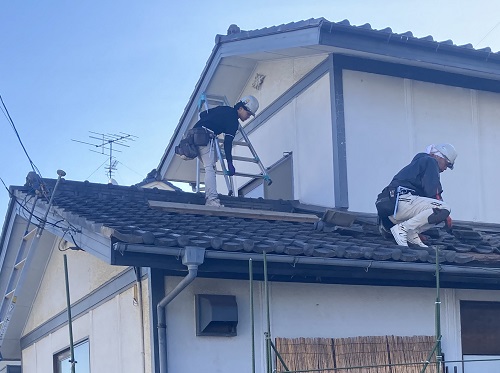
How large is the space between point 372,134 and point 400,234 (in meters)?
2.24

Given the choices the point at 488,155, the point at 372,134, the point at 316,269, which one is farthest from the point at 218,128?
the point at 488,155

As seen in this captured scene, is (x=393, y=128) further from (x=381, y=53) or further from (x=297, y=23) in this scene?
(x=297, y=23)

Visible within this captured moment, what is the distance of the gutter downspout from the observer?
658cm

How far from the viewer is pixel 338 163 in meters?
9.84

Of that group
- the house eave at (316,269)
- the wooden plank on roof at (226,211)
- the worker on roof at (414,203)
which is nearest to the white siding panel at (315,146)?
the wooden plank on roof at (226,211)

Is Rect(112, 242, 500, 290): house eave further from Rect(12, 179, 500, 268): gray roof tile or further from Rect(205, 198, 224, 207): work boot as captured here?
Rect(205, 198, 224, 207): work boot

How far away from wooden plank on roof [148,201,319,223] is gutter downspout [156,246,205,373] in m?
1.74

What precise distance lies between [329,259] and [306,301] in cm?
69

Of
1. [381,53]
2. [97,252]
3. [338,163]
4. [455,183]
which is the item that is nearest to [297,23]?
[381,53]

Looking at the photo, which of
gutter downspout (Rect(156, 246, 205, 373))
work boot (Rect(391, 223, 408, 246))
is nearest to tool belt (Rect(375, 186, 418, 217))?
work boot (Rect(391, 223, 408, 246))

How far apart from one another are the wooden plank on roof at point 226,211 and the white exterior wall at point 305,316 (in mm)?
1351

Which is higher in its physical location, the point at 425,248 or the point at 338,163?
the point at 338,163

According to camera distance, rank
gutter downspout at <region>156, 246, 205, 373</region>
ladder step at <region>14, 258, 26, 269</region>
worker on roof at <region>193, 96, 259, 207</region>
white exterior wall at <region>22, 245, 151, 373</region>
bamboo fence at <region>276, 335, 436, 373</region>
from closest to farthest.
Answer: gutter downspout at <region>156, 246, 205, 373</region>
bamboo fence at <region>276, 335, 436, 373</region>
white exterior wall at <region>22, 245, 151, 373</region>
worker on roof at <region>193, 96, 259, 207</region>
ladder step at <region>14, 258, 26, 269</region>

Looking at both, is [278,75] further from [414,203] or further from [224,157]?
[414,203]
